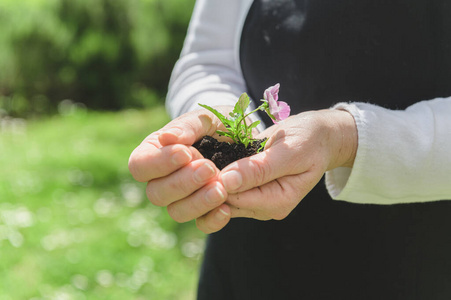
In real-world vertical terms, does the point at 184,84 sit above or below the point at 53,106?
below

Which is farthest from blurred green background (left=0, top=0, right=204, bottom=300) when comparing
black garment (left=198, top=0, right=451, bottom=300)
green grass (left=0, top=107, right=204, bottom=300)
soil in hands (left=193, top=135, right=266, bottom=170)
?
soil in hands (left=193, top=135, right=266, bottom=170)

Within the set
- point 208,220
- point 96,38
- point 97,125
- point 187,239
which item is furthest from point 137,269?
point 96,38

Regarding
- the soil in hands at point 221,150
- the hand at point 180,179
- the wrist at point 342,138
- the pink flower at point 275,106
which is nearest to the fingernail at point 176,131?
the hand at point 180,179

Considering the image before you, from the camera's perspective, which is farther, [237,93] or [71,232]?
[71,232]

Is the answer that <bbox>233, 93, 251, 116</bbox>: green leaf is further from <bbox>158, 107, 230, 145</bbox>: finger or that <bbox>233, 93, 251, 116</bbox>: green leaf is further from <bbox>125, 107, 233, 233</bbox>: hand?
<bbox>125, 107, 233, 233</bbox>: hand

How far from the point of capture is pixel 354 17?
4.66ft

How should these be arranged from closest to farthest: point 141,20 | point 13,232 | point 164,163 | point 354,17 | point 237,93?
point 164,163
point 354,17
point 237,93
point 13,232
point 141,20

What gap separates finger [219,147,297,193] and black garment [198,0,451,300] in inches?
16.3

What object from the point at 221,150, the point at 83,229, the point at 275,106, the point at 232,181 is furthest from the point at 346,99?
the point at 83,229

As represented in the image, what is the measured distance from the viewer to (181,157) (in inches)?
43.6

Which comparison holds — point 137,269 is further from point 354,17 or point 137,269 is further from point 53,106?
point 53,106

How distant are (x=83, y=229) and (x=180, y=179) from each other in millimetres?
3360

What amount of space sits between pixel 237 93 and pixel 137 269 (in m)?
2.46

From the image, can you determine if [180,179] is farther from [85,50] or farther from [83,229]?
[85,50]
